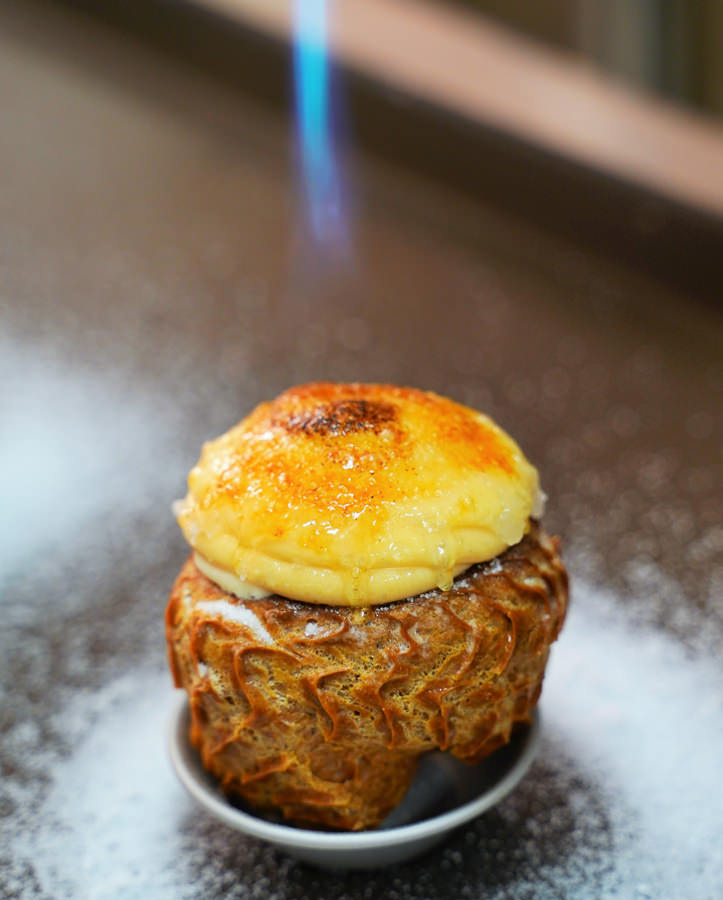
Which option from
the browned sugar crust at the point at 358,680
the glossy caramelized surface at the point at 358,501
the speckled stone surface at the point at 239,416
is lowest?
the speckled stone surface at the point at 239,416

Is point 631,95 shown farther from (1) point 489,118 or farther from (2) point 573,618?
(2) point 573,618

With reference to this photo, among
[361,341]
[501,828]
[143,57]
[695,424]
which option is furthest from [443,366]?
[143,57]

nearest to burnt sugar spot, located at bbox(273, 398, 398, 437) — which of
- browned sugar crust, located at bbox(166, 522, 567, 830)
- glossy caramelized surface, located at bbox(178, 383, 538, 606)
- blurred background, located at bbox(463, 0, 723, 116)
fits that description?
glossy caramelized surface, located at bbox(178, 383, 538, 606)

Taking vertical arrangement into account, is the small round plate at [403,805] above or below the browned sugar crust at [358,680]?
below

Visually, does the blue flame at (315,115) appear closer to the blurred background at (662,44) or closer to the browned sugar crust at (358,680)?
the blurred background at (662,44)

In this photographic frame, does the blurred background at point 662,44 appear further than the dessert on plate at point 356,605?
Yes

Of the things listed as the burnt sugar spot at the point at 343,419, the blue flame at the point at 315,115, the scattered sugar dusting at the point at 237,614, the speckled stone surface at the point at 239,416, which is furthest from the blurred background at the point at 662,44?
the scattered sugar dusting at the point at 237,614

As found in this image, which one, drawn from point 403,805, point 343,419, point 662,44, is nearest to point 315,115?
point 662,44

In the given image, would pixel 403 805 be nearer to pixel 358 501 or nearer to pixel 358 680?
pixel 358 680
